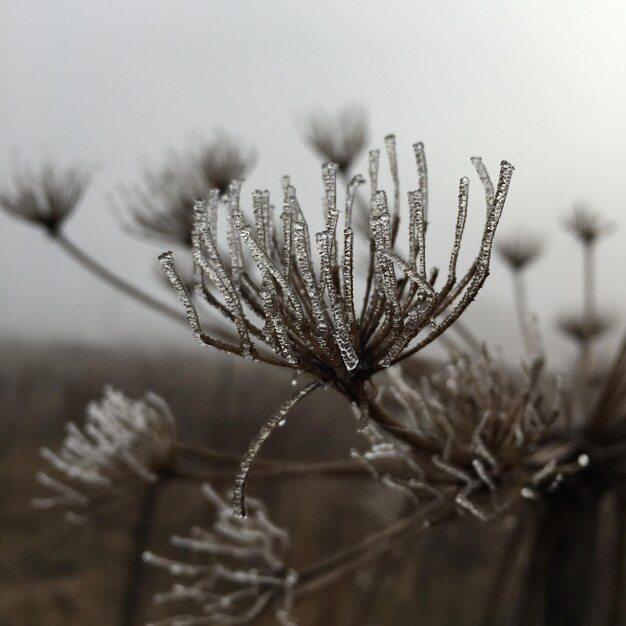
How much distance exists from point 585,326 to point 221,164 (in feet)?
1.98

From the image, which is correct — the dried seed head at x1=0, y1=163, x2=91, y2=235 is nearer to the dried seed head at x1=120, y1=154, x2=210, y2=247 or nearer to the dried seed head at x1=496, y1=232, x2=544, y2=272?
the dried seed head at x1=120, y1=154, x2=210, y2=247

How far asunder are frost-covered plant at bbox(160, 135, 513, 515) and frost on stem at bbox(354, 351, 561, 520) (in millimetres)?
135

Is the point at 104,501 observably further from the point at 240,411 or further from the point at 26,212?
the point at 240,411

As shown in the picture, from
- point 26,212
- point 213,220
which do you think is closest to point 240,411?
point 26,212

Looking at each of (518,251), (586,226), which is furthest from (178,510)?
(586,226)

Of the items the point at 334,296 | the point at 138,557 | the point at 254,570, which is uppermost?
the point at 334,296

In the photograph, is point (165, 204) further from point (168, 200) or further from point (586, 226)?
point (586, 226)

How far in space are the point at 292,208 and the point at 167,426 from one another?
319 mm

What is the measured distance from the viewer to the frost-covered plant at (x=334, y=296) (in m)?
0.32

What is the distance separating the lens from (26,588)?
1.58 m

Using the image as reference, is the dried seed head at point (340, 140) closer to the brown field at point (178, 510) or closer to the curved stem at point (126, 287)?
the curved stem at point (126, 287)

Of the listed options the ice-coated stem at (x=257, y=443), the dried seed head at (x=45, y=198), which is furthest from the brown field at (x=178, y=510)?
the ice-coated stem at (x=257, y=443)

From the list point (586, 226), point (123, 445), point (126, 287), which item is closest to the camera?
point (123, 445)

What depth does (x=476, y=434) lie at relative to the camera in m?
0.47
